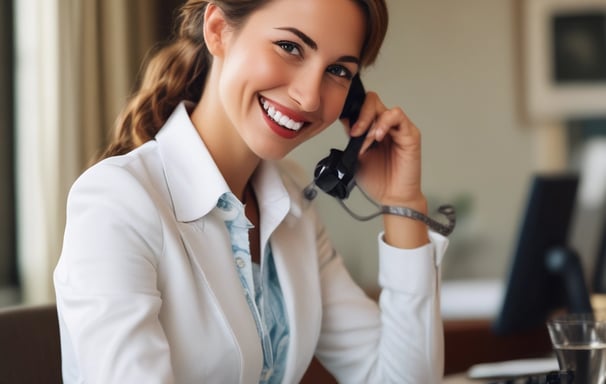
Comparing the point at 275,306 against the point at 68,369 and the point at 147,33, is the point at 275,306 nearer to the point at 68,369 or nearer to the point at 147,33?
the point at 68,369

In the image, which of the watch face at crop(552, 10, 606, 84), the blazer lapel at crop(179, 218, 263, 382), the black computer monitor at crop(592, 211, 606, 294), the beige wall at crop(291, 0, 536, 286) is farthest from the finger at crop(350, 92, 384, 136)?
the watch face at crop(552, 10, 606, 84)

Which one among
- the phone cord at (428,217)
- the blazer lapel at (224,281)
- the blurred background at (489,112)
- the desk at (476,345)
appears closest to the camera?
the blazer lapel at (224,281)

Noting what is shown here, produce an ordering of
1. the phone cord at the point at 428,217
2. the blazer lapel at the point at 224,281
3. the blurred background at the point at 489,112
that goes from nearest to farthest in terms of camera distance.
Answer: the blazer lapel at the point at 224,281
the phone cord at the point at 428,217
the blurred background at the point at 489,112

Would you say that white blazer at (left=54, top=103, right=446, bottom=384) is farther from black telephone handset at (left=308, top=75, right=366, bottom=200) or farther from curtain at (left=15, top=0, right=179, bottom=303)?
curtain at (left=15, top=0, right=179, bottom=303)

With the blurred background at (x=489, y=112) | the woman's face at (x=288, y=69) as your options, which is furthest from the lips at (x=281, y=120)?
the blurred background at (x=489, y=112)

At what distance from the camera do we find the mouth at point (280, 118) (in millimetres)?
1423

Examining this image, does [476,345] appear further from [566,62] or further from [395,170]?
[566,62]

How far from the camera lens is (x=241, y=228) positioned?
4.83ft

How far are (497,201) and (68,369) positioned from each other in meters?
3.90

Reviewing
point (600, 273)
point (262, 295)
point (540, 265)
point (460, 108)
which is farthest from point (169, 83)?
point (460, 108)

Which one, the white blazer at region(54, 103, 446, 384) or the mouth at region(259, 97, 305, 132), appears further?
the mouth at region(259, 97, 305, 132)

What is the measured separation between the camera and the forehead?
1384mm

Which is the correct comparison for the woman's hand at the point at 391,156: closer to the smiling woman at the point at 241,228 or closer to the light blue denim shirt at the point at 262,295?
the smiling woman at the point at 241,228

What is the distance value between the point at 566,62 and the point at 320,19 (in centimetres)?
395
